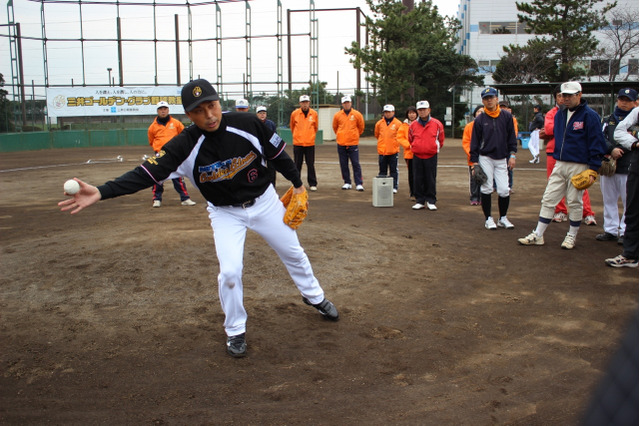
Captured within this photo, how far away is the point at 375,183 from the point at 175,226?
12.8 feet

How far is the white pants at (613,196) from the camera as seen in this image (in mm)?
7668

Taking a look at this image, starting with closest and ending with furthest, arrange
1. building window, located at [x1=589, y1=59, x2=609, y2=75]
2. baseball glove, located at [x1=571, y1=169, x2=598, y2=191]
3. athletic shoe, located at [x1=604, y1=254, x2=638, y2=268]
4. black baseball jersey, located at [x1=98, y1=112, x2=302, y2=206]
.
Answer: black baseball jersey, located at [x1=98, y1=112, x2=302, y2=206] → athletic shoe, located at [x1=604, y1=254, x2=638, y2=268] → baseball glove, located at [x1=571, y1=169, x2=598, y2=191] → building window, located at [x1=589, y1=59, x2=609, y2=75]

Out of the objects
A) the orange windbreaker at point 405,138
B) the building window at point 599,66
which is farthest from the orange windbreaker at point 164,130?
the building window at point 599,66

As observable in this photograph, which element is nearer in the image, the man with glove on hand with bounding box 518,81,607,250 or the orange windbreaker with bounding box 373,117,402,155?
the man with glove on hand with bounding box 518,81,607,250

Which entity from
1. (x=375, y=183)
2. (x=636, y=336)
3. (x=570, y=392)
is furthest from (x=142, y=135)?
(x=636, y=336)

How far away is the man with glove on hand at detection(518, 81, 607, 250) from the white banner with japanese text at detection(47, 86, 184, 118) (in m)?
27.8

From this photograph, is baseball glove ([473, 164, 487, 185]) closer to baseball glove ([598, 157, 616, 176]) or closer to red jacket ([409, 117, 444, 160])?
baseball glove ([598, 157, 616, 176])

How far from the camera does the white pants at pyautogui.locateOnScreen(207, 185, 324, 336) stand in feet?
14.4

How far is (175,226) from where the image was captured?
8977mm

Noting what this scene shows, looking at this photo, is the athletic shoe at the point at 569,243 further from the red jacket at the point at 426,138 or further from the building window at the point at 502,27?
the building window at the point at 502,27

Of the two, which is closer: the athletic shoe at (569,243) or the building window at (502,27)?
the athletic shoe at (569,243)

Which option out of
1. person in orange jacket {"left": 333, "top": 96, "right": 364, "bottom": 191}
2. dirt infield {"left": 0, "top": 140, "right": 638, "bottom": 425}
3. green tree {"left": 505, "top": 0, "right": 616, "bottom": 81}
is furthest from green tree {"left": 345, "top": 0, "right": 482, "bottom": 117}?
dirt infield {"left": 0, "top": 140, "right": 638, "bottom": 425}

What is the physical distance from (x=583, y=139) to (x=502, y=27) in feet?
188

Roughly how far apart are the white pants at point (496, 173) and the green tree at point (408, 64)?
2771 cm
